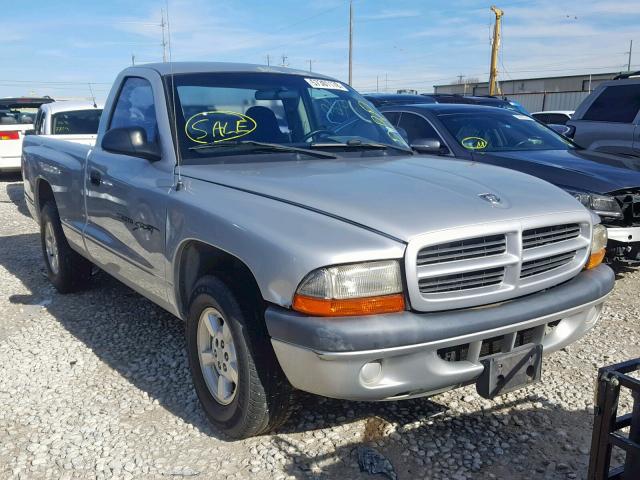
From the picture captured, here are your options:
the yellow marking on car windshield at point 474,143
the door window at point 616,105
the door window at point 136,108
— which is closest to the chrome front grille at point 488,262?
the door window at point 136,108

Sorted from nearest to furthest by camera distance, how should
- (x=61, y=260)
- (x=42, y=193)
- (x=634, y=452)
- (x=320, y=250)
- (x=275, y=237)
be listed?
(x=634, y=452) < (x=320, y=250) < (x=275, y=237) < (x=61, y=260) < (x=42, y=193)

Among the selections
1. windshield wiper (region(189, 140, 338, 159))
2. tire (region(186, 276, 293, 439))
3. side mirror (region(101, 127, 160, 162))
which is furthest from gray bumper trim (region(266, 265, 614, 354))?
side mirror (region(101, 127, 160, 162))

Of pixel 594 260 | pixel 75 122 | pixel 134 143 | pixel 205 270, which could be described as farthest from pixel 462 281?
pixel 75 122

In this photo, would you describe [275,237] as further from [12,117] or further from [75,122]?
[12,117]

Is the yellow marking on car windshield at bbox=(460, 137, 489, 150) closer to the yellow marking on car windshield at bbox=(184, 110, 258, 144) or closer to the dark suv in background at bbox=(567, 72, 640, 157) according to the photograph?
the dark suv in background at bbox=(567, 72, 640, 157)

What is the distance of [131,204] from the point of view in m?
3.71

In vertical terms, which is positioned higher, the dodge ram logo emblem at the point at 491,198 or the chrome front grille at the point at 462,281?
the dodge ram logo emblem at the point at 491,198

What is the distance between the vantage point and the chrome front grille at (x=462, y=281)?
2.56m

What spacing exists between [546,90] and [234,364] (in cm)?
4519

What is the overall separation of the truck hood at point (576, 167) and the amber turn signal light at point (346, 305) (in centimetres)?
344

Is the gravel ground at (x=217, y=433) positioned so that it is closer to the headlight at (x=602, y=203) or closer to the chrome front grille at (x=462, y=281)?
the chrome front grille at (x=462, y=281)

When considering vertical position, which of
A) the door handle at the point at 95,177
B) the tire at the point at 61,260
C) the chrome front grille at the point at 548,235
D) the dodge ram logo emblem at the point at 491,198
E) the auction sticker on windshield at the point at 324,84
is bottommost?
the tire at the point at 61,260

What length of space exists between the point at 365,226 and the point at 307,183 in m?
0.56

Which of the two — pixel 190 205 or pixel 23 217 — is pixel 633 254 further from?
pixel 23 217
